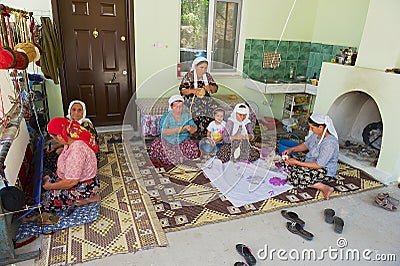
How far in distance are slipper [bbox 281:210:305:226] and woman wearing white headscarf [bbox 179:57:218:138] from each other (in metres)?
1.36

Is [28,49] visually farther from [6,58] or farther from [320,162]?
[320,162]

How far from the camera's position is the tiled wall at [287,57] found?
4273 mm

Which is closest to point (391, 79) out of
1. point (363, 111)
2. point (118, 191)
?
point (363, 111)

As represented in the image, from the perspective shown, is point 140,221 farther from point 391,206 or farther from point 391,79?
point 391,79

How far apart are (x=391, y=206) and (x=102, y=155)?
292cm

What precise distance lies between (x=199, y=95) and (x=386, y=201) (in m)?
2.14

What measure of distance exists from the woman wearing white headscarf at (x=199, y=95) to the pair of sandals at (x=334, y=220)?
156 cm

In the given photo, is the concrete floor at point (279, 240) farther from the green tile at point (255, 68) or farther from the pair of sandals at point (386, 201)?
the green tile at point (255, 68)

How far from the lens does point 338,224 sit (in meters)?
2.22

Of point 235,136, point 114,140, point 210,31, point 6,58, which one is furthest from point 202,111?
point 6,58

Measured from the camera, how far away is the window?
3883 millimetres

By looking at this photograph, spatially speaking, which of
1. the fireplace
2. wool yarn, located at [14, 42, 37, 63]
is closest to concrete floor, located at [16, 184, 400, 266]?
the fireplace

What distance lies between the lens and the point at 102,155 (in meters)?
3.27

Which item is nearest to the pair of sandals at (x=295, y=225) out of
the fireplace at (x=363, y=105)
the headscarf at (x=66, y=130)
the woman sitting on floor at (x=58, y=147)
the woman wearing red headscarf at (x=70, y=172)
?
the fireplace at (x=363, y=105)
